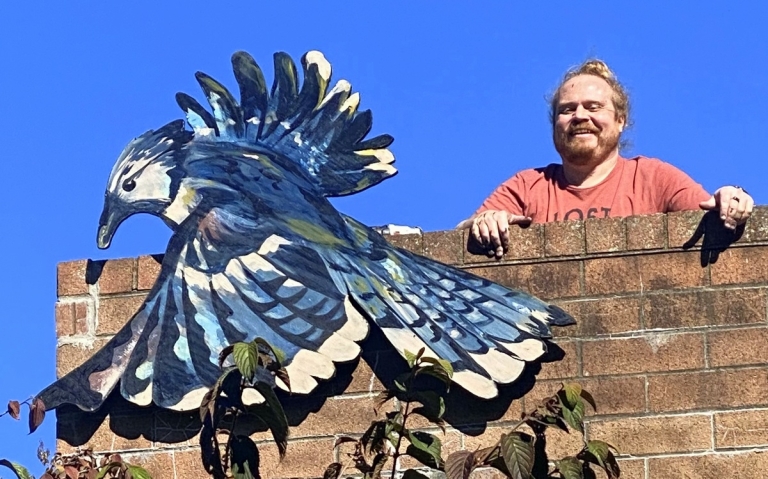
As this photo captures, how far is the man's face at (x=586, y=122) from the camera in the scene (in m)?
8.10

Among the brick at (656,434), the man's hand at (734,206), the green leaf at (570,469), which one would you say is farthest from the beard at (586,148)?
the green leaf at (570,469)

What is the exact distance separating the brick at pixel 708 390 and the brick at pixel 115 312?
2.26 meters

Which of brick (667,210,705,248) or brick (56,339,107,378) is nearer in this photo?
brick (667,210,705,248)

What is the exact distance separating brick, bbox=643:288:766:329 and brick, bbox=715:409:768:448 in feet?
1.27

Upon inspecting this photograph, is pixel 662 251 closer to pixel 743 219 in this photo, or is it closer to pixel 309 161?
pixel 743 219

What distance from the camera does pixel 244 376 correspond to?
227 inches

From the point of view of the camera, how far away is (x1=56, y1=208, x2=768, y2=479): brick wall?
287 inches

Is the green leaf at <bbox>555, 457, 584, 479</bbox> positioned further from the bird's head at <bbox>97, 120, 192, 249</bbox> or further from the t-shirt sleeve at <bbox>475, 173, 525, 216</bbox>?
the bird's head at <bbox>97, 120, 192, 249</bbox>

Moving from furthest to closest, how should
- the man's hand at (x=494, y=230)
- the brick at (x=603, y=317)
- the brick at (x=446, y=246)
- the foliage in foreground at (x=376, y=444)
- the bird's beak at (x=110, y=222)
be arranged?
the bird's beak at (x=110, y=222)
the brick at (x=446, y=246)
the man's hand at (x=494, y=230)
the brick at (x=603, y=317)
the foliage in foreground at (x=376, y=444)

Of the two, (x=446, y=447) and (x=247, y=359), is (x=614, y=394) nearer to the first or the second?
(x=446, y=447)

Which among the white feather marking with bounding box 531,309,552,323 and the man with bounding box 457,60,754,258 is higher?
the man with bounding box 457,60,754,258

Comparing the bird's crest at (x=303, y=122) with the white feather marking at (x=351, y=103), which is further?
the white feather marking at (x=351, y=103)

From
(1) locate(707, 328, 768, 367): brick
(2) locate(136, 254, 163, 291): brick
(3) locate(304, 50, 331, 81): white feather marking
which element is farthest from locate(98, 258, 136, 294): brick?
(1) locate(707, 328, 768, 367): brick

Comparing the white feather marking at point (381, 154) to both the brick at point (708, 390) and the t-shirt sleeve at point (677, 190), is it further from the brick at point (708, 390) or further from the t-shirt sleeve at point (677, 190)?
the brick at point (708, 390)
